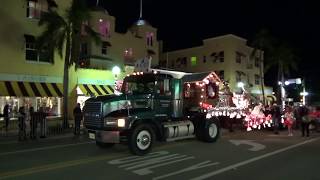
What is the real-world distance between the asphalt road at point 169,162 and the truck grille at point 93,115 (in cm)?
102

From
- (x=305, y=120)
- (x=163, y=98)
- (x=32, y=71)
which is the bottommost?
(x=305, y=120)

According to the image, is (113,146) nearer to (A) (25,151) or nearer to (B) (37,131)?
(A) (25,151)

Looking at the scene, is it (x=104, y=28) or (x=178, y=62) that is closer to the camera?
(x=104, y=28)

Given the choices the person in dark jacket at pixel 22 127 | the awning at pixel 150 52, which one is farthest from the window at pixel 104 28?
the person in dark jacket at pixel 22 127

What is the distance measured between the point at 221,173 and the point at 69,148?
7430 millimetres

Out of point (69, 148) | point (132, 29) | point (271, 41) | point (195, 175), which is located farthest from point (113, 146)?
point (271, 41)

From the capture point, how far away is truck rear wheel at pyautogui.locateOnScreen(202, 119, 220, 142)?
18172 millimetres

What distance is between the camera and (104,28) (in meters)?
46.2

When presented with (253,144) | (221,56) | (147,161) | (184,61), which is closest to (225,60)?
(221,56)

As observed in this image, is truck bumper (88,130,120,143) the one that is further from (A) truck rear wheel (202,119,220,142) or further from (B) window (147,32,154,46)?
(B) window (147,32,154,46)

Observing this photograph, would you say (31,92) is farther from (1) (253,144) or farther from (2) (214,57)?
(2) (214,57)

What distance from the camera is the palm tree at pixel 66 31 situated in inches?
1150

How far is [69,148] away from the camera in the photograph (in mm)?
16562

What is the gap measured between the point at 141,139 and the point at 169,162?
2.06 meters
